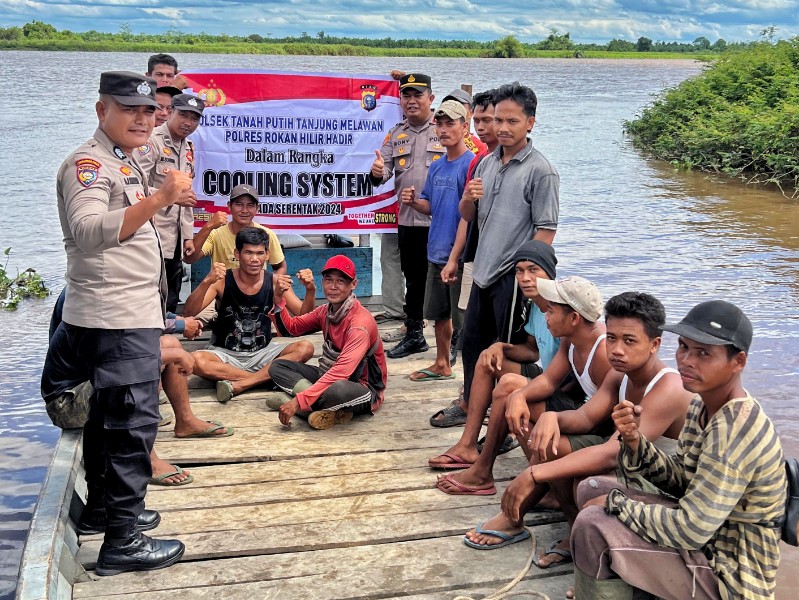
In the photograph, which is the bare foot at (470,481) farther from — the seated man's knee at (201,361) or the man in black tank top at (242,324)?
the seated man's knee at (201,361)

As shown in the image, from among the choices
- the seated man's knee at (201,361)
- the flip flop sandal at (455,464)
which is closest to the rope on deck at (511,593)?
the flip flop sandal at (455,464)

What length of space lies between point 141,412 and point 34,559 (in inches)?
26.6

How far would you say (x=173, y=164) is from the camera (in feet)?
20.7

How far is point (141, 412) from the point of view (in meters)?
3.67

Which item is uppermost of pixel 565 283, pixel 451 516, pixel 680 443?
pixel 565 283

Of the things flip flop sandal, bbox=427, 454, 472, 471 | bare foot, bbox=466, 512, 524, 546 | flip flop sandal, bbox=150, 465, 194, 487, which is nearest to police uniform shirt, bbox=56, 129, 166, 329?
flip flop sandal, bbox=150, 465, 194, 487

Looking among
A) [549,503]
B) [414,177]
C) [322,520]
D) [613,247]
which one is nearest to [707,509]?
[549,503]

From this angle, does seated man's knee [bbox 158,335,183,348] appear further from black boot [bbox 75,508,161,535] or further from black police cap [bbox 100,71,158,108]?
black police cap [bbox 100,71,158,108]

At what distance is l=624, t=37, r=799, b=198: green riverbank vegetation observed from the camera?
63.4 feet

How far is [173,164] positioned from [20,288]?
6.52m

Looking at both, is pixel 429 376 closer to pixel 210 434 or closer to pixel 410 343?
pixel 410 343

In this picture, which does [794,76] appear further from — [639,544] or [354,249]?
[639,544]

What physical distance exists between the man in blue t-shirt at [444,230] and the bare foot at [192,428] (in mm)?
1585

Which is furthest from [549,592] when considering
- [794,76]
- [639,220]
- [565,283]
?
[794,76]
